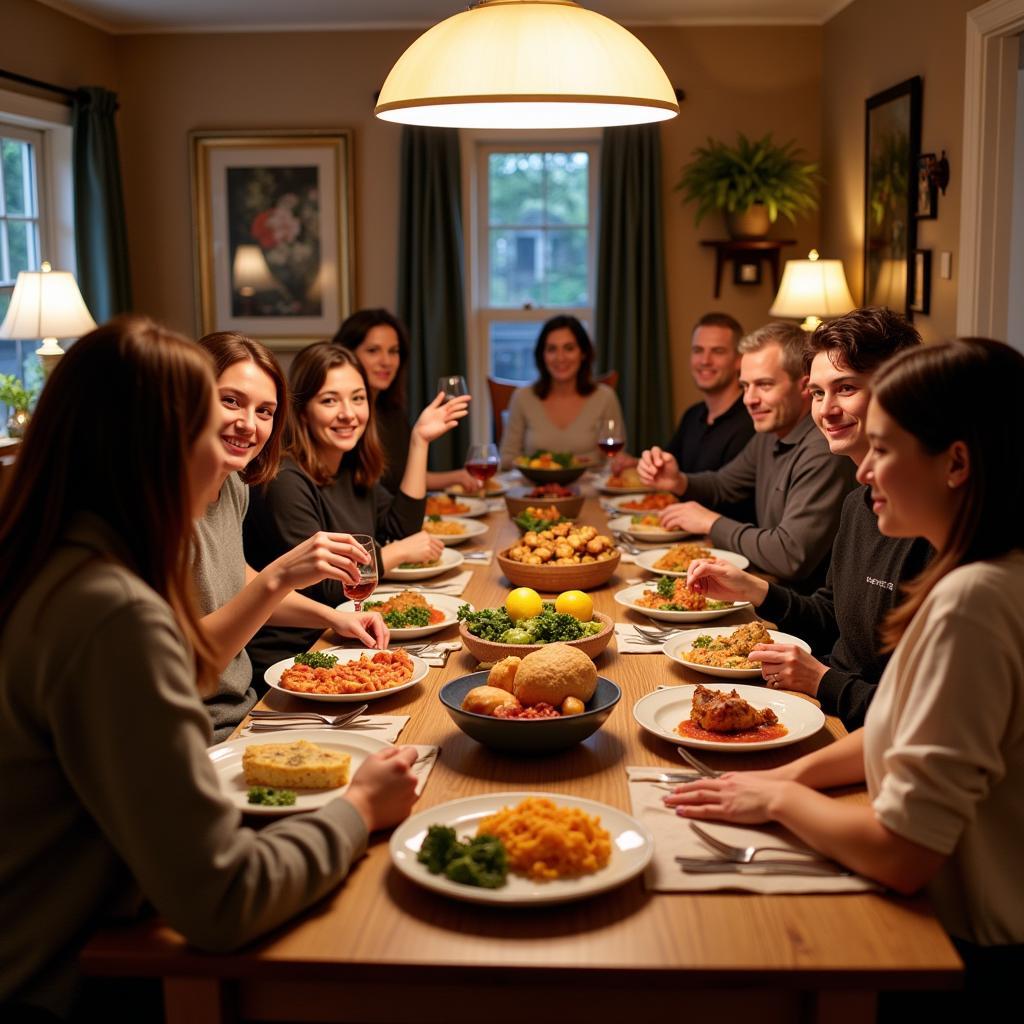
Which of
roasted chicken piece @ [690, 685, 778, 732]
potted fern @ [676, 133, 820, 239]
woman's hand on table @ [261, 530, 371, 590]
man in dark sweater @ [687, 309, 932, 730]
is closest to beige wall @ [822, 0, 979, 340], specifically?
potted fern @ [676, 133, 820, 239]

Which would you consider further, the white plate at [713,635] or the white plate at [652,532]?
the white plate at [652,532]

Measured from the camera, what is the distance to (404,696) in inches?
74.9

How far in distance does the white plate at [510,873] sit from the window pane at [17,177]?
4946 mm

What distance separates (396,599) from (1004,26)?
299cm

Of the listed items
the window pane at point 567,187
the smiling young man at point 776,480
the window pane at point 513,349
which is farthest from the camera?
the window pane at point 513,349

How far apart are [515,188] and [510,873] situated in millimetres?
5765

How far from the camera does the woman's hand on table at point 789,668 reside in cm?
184

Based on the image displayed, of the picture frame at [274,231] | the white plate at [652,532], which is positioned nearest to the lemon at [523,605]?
the white plate at [652,532]

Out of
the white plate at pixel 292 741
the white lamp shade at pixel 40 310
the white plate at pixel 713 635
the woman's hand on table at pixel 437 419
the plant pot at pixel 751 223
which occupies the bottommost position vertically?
the white plate at pixel 292 741

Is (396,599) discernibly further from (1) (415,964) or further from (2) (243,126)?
(2) (243,126)

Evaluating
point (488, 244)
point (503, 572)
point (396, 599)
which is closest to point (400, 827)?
point (396, 599)

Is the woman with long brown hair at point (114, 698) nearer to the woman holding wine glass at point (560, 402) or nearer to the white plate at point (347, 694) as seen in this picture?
the white plate at point (347, 694)

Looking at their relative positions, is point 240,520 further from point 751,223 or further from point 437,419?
point 751,223

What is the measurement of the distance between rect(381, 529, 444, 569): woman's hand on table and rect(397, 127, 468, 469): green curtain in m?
3.48
